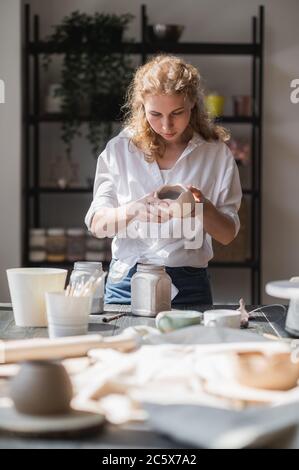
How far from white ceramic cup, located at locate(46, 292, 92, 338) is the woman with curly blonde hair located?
0.63 meters

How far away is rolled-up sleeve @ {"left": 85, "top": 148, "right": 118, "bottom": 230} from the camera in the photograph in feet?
8.71

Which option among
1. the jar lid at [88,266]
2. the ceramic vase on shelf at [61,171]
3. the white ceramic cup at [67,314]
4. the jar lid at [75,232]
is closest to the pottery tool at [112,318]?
the jar lid at [88,266]

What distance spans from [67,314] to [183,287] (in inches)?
31.8

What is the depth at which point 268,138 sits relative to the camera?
563cm

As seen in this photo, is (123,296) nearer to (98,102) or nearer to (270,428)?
(270,428)

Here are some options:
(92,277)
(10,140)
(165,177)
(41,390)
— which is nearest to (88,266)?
(92,277)

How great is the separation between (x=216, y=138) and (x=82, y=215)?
9.73 feet

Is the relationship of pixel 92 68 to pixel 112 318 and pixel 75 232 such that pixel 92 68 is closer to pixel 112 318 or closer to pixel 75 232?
pixel 75 232

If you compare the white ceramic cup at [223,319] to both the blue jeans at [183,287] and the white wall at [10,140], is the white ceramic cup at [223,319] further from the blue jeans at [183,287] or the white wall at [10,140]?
the white wall at [10,140]

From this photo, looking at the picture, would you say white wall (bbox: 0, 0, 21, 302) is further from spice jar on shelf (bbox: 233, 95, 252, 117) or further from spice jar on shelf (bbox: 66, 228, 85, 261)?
spice jar on shelf (bbox: 233, 95, 252, 117)

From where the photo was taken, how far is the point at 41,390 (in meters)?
1.13

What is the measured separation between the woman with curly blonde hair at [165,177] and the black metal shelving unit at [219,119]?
102 inches

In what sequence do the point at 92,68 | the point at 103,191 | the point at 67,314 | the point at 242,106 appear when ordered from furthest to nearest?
the point at 242,106
the point at 92,68
the point at 103,191
the point at 67,314
